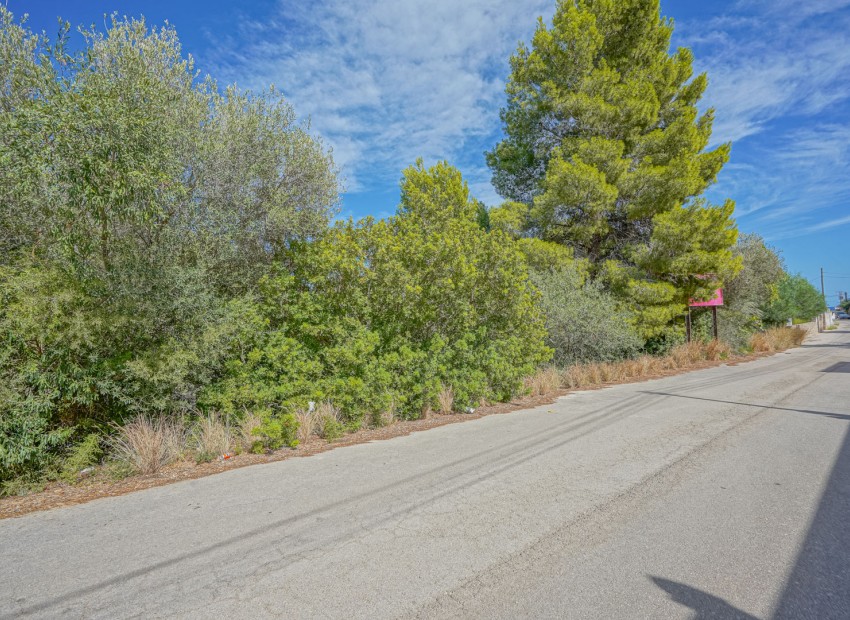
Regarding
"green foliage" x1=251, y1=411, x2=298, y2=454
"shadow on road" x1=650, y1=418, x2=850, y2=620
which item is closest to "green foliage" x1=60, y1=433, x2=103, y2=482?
"green foliage" x1=251, y1=411, x2=298, y2=454

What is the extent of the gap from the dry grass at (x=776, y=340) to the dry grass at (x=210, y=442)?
26694 mm

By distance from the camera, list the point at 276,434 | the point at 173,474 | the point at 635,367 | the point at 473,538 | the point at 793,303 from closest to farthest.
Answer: the point at 473,538 < the point at 173,474 < the point at 276,434 < the point at 635,367 < the point at 793,303

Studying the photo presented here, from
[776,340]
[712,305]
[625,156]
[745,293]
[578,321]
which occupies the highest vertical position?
[625,156]

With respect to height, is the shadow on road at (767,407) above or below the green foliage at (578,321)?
below

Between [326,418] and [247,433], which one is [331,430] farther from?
[247,433]

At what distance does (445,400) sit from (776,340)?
26.0 m

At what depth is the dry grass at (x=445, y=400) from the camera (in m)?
9.48

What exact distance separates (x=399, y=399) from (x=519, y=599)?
593cm

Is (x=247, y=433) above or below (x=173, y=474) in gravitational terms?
above

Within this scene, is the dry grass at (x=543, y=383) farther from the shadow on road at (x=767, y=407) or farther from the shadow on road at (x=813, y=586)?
the shadow on road at (x=813, y=586)

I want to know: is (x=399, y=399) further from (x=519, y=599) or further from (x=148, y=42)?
(x=148, y=42)

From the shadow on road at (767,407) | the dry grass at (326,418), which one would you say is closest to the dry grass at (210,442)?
the dry grass at (326,418)

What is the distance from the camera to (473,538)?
3.53 m

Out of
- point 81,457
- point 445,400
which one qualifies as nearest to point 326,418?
point 445,400
